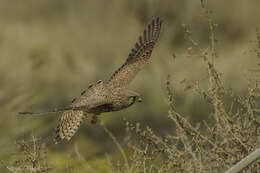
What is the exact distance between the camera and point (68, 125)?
3955mm

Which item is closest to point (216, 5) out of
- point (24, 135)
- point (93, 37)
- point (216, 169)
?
point (93, 37)

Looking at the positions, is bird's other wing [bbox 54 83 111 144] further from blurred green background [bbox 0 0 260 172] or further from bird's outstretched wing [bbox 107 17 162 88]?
blurred green background [bbox 0 0 260 172]

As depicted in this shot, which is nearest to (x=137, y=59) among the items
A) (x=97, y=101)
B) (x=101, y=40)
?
(x=97, y=101)

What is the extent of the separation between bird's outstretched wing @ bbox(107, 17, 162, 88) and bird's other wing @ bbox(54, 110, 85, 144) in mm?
296

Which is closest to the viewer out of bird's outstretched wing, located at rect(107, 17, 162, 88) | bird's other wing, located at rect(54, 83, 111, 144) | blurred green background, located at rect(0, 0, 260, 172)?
bird's other wing, located at rect(54, 83, 111, 144)

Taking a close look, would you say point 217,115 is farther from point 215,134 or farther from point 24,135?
point 24,135

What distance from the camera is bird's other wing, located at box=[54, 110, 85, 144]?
390cm

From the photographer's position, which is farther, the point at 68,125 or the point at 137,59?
the point at 137,59

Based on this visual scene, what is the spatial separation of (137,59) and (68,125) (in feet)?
2.52

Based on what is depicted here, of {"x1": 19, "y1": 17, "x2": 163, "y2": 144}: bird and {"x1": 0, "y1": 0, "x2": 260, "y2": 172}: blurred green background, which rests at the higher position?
{"x1": 19, "y1": 17, "x2": 163, "y2": 144}: bird

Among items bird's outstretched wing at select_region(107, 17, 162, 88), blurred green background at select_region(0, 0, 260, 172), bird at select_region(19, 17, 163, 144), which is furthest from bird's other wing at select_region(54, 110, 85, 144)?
blurred green background at select_region(0, 0, 260, 172)

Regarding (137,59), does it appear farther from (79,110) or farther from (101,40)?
(101,40)

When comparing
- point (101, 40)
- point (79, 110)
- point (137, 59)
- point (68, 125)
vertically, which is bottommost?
point (101, 40)

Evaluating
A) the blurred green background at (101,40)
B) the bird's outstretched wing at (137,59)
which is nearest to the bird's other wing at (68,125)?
the bird's outstretched wing at (137,59)
